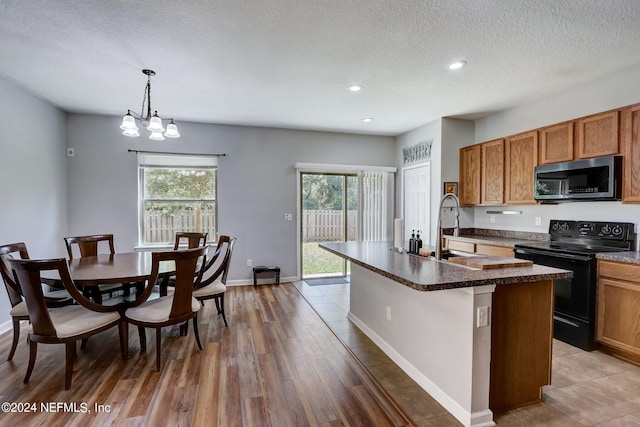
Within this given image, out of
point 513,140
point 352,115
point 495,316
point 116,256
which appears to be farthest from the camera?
point 352,115

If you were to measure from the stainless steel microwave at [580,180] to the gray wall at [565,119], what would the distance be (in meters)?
0.28

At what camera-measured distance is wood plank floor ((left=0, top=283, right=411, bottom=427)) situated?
73.0 inches

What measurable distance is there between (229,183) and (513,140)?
4.10 m

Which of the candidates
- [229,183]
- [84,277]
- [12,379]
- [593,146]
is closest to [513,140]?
[593,146]

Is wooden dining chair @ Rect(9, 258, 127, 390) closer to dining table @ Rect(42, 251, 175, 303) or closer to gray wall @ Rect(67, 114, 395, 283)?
dining table @ Rect(42, 251, 175, 303)

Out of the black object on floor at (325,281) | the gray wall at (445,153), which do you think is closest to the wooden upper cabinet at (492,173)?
the gray wall at (445,153)

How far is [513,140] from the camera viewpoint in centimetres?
383

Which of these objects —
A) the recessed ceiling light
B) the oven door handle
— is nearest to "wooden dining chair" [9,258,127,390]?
the recessed ceiling light

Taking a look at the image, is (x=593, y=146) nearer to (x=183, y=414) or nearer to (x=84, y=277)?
(x=183, y=414)

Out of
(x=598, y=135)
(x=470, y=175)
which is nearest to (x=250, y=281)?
(x=470, y=175)

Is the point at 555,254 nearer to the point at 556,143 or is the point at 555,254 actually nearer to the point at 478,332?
the point at 556,143

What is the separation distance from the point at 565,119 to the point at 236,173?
14.6 feet

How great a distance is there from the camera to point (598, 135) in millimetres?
2957

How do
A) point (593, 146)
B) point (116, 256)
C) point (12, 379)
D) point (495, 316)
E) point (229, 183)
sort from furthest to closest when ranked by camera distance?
point (229, 183), point (116, 256), point (593, 146), point (12, 379), point (495, 316)
